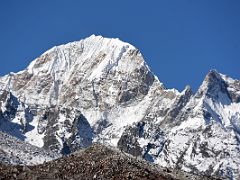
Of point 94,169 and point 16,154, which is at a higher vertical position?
point 16,154

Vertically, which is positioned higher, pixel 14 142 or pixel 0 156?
pixel 14 142

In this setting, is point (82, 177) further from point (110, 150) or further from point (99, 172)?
point (110, 150)

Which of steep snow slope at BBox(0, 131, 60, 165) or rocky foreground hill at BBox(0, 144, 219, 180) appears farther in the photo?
steep snow slope at BBox(0, 131, 60, 165)

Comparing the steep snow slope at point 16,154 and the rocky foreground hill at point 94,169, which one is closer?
the rocky foreground hill at point 94,169

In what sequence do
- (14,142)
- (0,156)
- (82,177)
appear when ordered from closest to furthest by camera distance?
1. (82,177)
2. (0,156)
3. (14,142)

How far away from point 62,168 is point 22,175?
11.1 feet

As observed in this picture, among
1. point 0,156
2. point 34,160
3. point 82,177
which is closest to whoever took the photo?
point 82,177

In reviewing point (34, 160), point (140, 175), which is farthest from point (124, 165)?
point (34, 160)

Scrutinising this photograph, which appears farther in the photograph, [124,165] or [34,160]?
[34,160]

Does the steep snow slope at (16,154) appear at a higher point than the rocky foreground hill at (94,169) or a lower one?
higher

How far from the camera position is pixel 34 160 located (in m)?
118

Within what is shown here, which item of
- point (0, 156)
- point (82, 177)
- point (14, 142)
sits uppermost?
point (14, 142)

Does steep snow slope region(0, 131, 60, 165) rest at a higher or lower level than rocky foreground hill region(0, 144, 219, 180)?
higher

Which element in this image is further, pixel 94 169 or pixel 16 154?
pixel 16 154
